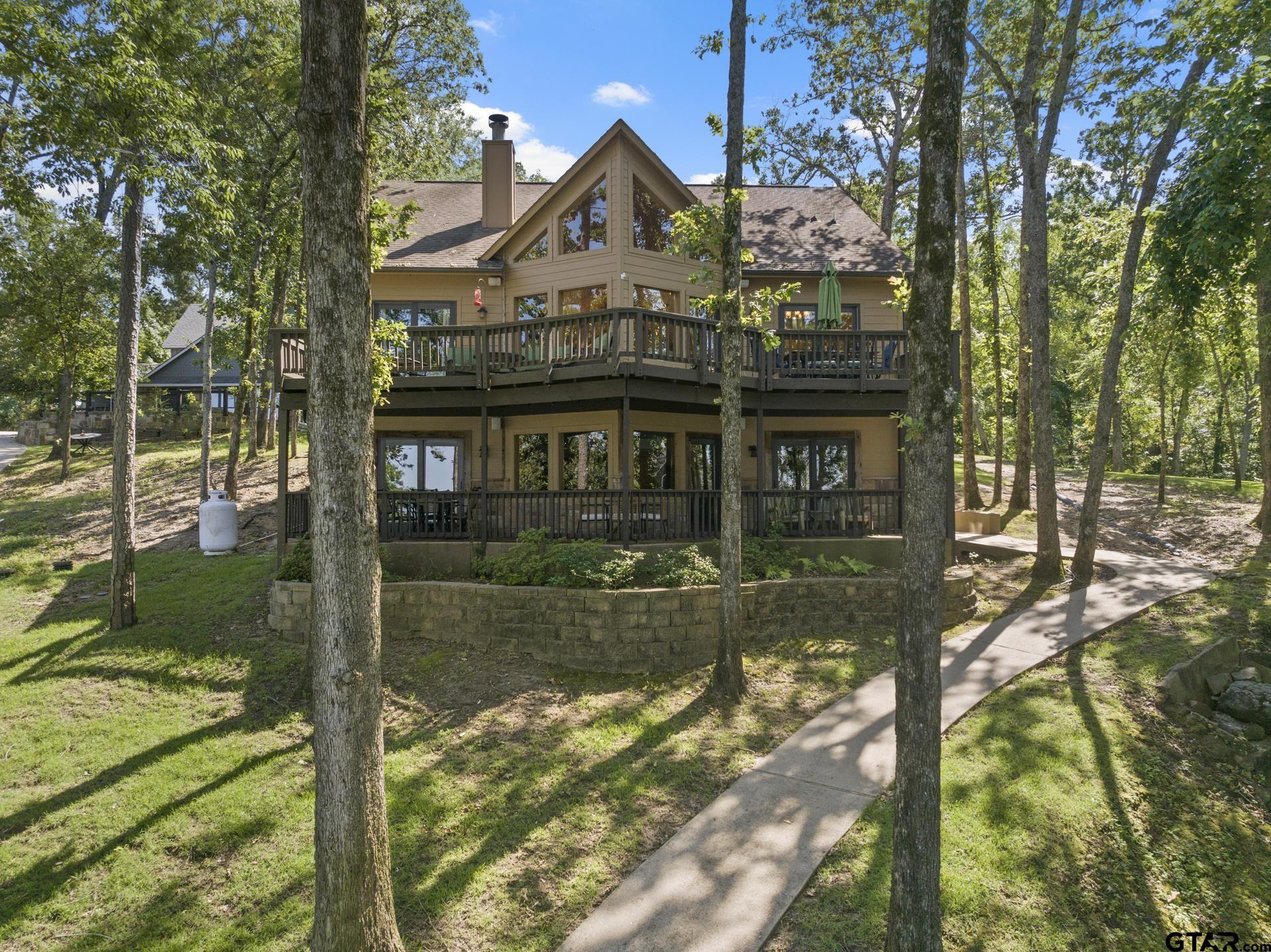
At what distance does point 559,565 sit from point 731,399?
398cm

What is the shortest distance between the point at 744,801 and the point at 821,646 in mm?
4467

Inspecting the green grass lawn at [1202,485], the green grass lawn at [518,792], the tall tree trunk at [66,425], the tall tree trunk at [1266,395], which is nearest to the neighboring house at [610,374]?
the green grass lawn at [518,792]

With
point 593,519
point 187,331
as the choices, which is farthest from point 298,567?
point 187,331

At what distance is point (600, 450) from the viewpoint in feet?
49.6

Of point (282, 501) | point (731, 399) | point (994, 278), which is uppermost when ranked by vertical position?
point (994, 278)

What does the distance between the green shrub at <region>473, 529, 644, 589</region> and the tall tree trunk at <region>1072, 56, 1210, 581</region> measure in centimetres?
886

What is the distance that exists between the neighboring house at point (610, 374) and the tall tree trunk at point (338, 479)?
7006 mm

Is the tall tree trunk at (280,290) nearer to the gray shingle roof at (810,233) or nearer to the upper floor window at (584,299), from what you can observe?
the upper floor window at (584,299)

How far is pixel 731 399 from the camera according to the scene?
29.9ft

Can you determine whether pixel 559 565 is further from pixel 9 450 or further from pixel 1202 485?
pixel 9 450

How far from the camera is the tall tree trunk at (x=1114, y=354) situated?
41.7 ft

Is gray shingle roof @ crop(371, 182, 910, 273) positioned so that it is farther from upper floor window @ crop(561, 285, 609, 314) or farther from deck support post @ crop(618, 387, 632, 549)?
deck support post @ crop(618, 387, 632, 549)

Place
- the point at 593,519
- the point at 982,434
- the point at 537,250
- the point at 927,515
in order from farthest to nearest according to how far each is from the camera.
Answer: the point at 982,434
the point at 537,250
the point at 593,519
the point at 927,515

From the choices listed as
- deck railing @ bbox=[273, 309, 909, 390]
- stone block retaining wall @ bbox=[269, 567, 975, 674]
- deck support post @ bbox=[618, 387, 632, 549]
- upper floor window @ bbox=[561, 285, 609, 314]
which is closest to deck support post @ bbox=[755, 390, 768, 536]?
deck railing @ bbox=[273, 309, 909, 390]
